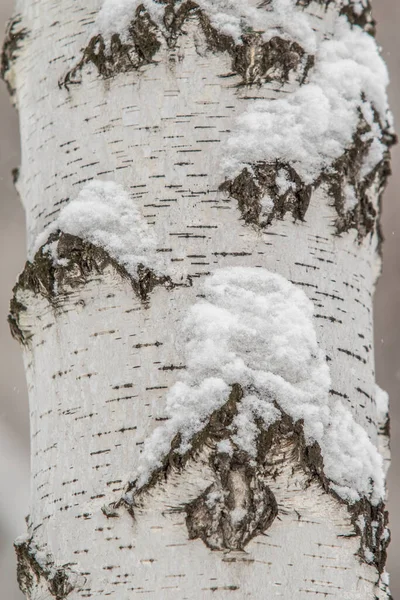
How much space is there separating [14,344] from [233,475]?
3.69 metres

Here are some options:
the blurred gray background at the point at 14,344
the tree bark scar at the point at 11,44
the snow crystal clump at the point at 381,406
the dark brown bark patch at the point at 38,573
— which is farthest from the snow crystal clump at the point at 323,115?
the blurred gray background at the point at 14,344

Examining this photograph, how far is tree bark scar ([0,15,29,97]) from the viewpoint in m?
1.73

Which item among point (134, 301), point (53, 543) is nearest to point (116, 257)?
point (134, 301)

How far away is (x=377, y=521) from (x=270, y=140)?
644 mm

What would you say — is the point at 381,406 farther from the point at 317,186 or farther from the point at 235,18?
the point at 235,18

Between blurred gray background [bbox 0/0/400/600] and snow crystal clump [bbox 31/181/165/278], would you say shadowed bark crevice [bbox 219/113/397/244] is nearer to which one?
snow crystal clump [bbox 31/181/165/278]

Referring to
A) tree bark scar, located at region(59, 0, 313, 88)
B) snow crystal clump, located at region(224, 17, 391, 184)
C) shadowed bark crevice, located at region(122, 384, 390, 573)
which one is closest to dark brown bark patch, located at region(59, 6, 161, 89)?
tree bark scar, located at region(59, 0, 313, 88)

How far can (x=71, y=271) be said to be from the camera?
1.39 meters

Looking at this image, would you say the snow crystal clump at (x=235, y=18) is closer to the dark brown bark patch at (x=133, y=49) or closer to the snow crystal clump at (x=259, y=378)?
the dark brown bark patch at (x=133, y=49)

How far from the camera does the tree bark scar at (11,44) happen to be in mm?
1726

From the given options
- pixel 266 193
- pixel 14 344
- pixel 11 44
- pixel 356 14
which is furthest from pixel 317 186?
pixel 14 344

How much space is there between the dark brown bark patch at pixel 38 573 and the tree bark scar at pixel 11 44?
95 cm

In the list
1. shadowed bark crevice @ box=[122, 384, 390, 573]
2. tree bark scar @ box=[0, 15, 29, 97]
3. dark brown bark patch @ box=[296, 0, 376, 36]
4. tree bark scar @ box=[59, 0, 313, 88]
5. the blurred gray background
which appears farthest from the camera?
the blurred gray background

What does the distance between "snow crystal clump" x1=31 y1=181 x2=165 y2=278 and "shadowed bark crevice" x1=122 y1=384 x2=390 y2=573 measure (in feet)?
0.93
